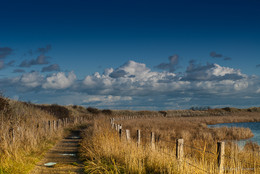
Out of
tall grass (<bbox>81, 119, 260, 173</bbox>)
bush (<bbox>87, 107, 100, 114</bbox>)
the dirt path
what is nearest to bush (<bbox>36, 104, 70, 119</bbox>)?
the dirt path

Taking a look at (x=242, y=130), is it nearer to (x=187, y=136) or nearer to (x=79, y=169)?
(x=187, y=136)

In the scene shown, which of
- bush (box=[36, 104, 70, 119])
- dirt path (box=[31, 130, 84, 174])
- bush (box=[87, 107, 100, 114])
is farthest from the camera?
bush (box=[87, 107, 100, 114])

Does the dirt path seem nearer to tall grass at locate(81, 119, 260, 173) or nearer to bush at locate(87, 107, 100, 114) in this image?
tall grass at locate(81, 119, 260, 173)

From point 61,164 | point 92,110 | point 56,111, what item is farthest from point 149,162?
point 92,110

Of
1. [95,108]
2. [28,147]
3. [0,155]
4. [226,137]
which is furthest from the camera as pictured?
[95,108]

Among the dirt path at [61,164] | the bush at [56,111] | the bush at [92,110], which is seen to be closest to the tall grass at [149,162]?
the dirt path at [61,164]

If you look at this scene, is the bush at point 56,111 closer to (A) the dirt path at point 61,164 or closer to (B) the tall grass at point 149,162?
(A) the dirt path at point 61,164

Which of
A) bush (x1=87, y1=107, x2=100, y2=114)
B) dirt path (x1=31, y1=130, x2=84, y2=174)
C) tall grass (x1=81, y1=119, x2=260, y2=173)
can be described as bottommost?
dirt path (x1=31, y1=130, x2=84, y2=174)

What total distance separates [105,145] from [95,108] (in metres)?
52.6

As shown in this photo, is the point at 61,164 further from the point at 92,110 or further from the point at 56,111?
the point at 92,110

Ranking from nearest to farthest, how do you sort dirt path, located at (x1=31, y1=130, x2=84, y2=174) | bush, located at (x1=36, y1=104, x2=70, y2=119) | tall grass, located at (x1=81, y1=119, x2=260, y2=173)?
tall grass, located at (x1=81, y1=119, x2=260, y2=173), dirt path, located at (x1=31, y1=130, x2=84, y2=174), bush, located at (x1=36, y1=104, x2=70, y2=119)

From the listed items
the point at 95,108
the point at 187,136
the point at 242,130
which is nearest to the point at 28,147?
the point at 187,136

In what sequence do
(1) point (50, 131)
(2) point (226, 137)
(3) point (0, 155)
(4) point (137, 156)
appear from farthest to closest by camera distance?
(2) point (226, 137)
(1) point (50, 131)
(3) point (0, 155)
(4) point (137, 156)

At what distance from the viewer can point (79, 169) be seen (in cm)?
931
